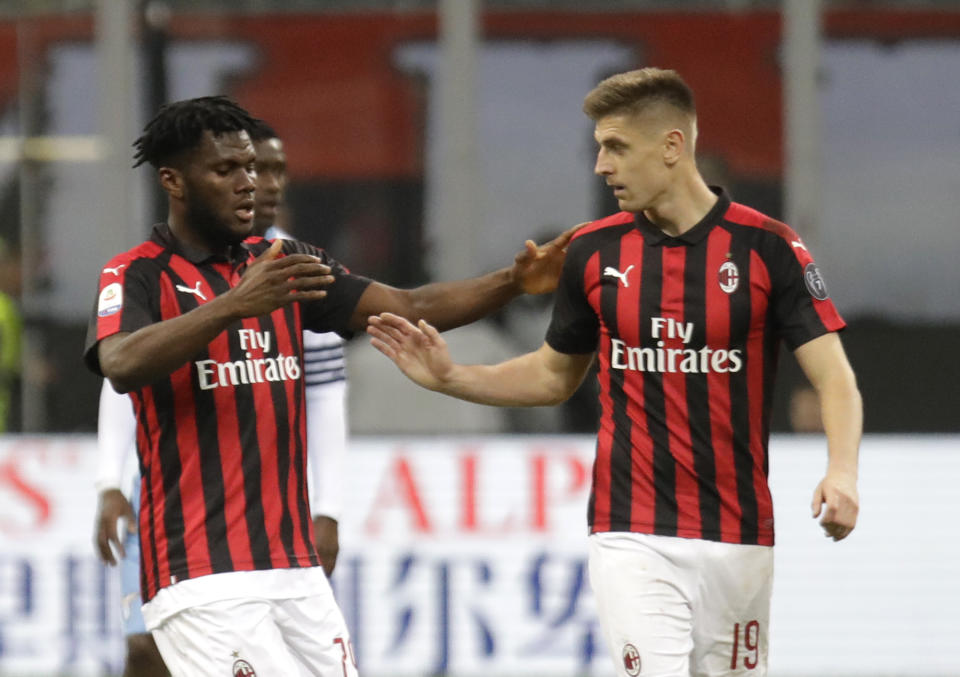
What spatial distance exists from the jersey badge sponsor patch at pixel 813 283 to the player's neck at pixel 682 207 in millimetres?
307

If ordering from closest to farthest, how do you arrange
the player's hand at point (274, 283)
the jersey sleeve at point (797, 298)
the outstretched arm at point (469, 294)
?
the player's hand at point (274, 283)
the jersey sleeve at point (797, 298)
the outstretched arm at point (469, 294)

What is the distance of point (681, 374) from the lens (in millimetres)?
4465

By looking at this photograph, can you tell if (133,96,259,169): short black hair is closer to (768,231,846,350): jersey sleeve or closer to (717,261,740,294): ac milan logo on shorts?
(717,261,740,294): ac milan logo on shorts

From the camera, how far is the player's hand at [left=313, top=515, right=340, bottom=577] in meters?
5.15

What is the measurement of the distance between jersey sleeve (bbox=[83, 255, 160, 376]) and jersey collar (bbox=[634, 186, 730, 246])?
4.17 ft

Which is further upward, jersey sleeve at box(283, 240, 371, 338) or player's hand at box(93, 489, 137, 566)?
jersey sleeve at box(283, 240, 371, 338)

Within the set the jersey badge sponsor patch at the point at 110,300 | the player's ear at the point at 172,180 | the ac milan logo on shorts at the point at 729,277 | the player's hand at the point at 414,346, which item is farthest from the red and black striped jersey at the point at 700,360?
the jersey badge sponsor patch at the point at 110,300

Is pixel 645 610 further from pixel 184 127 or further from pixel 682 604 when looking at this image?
pixel 184 127

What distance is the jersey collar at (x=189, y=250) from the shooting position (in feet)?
14.1

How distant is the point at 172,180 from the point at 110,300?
354mm

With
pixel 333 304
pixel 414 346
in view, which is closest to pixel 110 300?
pixel 333 304

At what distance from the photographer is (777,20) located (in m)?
8.88

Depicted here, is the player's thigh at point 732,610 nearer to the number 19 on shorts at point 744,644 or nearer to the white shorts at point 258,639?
the number 19 on shorts at point 744,644

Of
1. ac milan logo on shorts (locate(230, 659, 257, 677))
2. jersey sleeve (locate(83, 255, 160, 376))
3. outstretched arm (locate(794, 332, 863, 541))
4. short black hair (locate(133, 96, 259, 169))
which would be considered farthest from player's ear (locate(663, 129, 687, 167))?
ac milan logo on shorts (locate(230, 659, 257, 677))
